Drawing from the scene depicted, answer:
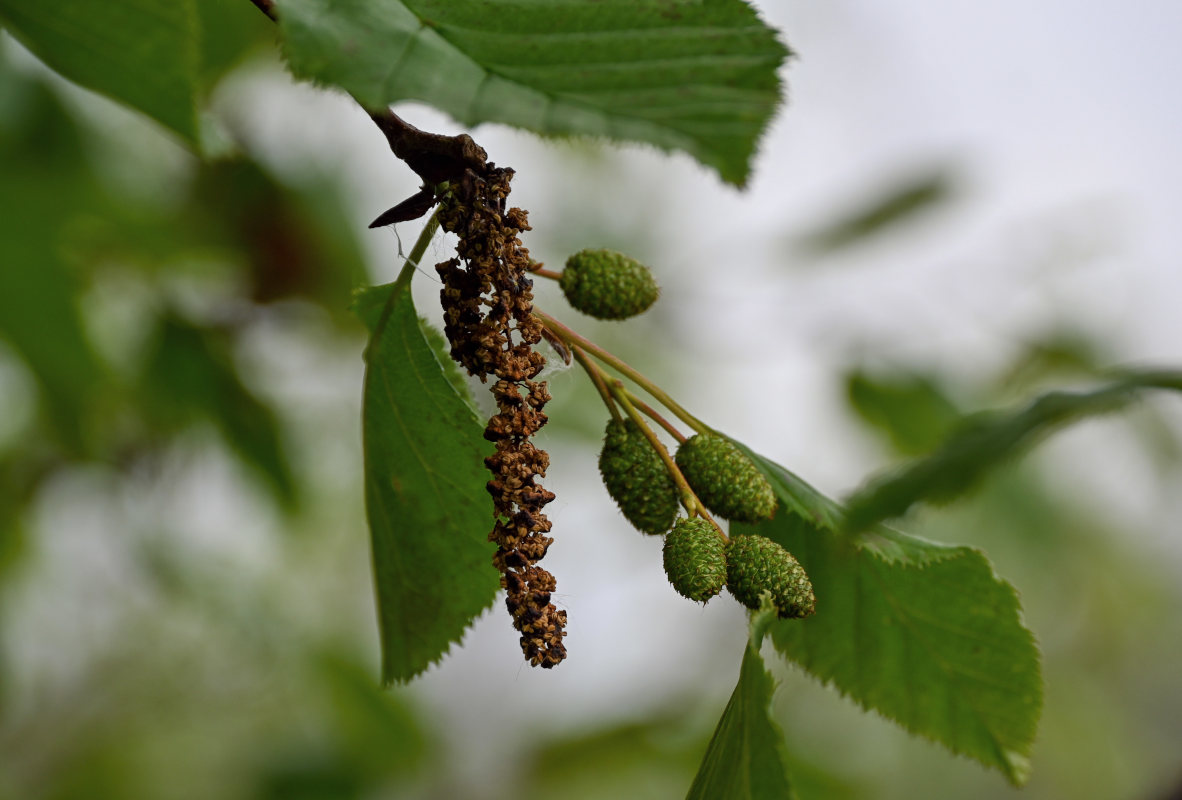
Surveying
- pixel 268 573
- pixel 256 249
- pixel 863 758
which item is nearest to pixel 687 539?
pixel 256 249

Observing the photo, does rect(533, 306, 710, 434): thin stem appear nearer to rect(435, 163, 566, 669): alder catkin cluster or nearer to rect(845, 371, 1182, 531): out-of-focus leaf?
rect(435, 163, 566, 669): alder catkin cluster

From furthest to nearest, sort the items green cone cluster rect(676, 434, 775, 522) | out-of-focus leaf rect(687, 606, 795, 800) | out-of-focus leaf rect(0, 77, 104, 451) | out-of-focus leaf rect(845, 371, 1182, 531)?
out-of-focus leaf rect(0, 77, 104, 451) → green cone cluster rect(676, 434, 775, 522) → out-of-focus leaf rect(687, 606, 795, 800) → out-of-focus leaf rect(845, 371, 1182, 531)

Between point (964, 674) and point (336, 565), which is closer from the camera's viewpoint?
point (964, 674)

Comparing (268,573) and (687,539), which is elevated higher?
(687,539)

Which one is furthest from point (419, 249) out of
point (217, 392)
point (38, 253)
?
point (217, 392)

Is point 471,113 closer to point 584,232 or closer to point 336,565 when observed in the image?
point 584,232

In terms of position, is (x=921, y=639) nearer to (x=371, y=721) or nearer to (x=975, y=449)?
(x=975, y=449)

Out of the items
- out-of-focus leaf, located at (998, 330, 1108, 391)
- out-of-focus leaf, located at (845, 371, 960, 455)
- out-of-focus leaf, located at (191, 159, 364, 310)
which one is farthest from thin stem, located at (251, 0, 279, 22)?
out-of-focus leaf, located at (998, 330, 1108, 391)
